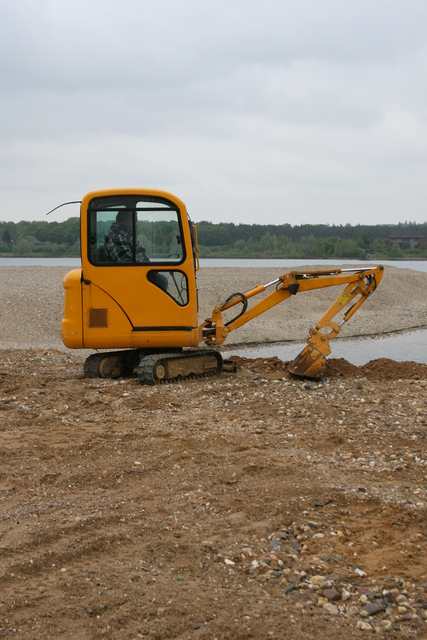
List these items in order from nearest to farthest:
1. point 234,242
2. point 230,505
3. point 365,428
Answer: point 230,505 < point 365,428 < point 234,242

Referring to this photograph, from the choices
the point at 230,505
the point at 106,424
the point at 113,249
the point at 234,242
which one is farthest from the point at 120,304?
the point at 234,242

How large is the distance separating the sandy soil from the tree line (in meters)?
33.9

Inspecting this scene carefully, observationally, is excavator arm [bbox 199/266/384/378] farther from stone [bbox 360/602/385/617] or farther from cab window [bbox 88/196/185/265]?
stone [bbox 360/602/385/617]

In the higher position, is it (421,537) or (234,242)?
(234,242)

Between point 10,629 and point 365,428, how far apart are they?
16.8 ft

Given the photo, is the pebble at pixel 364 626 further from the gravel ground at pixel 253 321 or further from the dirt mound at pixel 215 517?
the gravel ground at pixel 253 321

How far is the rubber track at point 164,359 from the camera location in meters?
10.9

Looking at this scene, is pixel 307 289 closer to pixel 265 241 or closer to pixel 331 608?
pixel 331 608

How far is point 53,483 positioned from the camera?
6.56m

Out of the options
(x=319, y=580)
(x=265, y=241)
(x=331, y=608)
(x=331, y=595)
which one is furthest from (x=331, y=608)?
(x=265, y=241)

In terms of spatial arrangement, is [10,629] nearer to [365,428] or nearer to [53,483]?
[53,483]

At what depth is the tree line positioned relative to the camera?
2083 inches

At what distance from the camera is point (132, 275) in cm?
1103

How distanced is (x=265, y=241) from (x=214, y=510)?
213 ft
